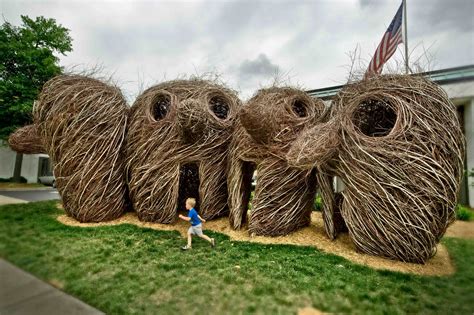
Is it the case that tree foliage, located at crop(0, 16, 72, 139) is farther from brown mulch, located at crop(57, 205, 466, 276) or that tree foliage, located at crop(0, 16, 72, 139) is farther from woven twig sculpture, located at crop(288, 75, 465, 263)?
woven twig sculpture, located at crop(288, 75, 465, 263)

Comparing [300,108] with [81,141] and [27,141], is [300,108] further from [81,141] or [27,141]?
[27,141]

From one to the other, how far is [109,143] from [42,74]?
169 cm

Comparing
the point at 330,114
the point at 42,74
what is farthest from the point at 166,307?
the point at 42,74

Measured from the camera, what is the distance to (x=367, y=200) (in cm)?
363

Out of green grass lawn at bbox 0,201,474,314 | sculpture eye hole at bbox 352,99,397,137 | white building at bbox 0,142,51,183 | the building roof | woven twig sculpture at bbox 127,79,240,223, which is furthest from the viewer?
woven twig sculpture at bbox 127,79,240,223

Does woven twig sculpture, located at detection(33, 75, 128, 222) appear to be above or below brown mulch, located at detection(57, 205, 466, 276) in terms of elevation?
above

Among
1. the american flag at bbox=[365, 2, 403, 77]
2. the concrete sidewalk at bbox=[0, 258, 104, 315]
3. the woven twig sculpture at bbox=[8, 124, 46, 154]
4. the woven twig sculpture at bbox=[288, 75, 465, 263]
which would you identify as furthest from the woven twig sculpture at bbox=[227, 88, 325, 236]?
the woven twig sculpture at bbox=[8, 124, 46, 154]

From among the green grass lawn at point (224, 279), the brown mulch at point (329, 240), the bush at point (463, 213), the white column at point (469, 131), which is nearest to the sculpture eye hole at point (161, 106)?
the brown mulch at point (329, 240)

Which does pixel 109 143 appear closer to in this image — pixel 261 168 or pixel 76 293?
pixel 261 168

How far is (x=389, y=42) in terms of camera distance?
708cm

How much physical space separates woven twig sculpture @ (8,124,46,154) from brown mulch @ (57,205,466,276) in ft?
5.22

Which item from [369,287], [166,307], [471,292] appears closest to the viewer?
[471,292]

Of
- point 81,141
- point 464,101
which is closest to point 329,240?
point 464,101

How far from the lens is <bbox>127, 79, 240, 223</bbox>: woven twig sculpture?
210 inches
